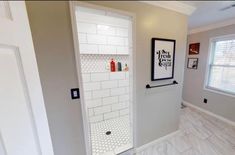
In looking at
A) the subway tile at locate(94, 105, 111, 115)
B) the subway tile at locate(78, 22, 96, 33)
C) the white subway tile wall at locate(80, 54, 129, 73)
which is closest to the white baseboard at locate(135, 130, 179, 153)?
the subway tile at locate(94, 105, 111, 115)

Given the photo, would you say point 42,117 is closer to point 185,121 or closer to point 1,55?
point 1,55

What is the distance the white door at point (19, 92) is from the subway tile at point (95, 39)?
139 cm

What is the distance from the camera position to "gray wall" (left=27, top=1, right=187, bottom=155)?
0.79 m

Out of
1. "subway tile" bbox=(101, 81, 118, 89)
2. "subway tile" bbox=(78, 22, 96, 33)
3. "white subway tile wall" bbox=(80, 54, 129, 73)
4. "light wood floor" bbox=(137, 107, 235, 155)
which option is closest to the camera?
"light wood floor" bbox=(137, 107, 235, 155)

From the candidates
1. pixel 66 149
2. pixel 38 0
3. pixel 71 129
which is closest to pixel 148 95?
pixel 71 129

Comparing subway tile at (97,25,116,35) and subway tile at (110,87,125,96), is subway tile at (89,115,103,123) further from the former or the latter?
subway tile at (97,25,116,35)

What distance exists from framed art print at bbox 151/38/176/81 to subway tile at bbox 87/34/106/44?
116cm

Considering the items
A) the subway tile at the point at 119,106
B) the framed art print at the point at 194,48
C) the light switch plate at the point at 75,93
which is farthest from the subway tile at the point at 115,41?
the framed art print at the point at 194,48

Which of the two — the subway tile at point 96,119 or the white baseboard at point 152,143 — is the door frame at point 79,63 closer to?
the white baseboard at point 152,143

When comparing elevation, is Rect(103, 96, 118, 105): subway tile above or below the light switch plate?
below

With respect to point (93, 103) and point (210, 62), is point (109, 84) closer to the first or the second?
point (93, 103)

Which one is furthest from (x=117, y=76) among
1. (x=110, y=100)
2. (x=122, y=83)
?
(x=110, y=100)

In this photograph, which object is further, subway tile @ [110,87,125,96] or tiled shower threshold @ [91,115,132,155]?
subway tile @ [110,87,125,96]

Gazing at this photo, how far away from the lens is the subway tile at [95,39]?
207 centimetres
